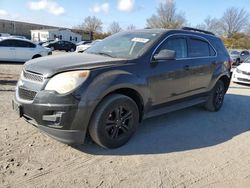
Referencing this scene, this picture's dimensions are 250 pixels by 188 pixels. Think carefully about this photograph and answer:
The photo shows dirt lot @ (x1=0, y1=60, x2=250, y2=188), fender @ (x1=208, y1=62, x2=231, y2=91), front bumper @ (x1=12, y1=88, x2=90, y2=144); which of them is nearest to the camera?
dirt lot @ (x1=0, y1=60, x2=250, y2=188)

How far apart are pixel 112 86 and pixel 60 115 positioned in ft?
2.61

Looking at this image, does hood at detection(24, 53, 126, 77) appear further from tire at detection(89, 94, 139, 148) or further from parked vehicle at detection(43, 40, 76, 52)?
parked vehicle at detection(43, 40, 76, 52)

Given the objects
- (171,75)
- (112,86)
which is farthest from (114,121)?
(171,75)

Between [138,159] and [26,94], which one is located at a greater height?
[26,94]

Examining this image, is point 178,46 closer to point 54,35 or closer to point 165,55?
point 165,55

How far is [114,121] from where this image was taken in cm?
416

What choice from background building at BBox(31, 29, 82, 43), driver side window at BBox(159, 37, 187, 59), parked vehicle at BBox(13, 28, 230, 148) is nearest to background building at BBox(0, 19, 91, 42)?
background building at BBox(31, 29, 82, 43)

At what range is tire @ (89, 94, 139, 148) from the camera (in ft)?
12.8

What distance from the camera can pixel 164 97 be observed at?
16.1 ft

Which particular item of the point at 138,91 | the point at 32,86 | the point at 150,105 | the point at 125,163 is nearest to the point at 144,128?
the point at 150,105

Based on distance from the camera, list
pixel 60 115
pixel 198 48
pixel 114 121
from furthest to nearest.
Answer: pixel 198 48, pixel 114 121, pixel 60 115

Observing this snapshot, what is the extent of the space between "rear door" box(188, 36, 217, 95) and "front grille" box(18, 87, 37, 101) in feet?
9.71

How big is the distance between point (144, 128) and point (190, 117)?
140 cm

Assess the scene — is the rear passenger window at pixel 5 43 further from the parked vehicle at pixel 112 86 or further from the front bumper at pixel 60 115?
the front bumper at pixel 60 115
